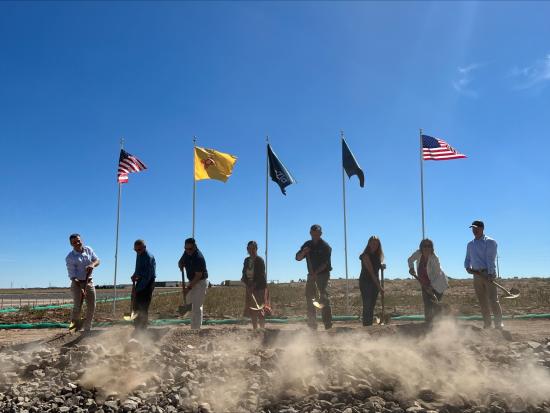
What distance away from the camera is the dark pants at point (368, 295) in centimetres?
913

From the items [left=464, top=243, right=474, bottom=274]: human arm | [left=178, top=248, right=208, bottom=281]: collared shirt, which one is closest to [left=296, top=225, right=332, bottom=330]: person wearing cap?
[left=178, top=248, right=208, bottom=281]: collared shirt

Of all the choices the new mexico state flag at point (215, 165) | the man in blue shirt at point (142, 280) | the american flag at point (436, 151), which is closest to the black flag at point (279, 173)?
the new mexico state flag at point (215, 165)

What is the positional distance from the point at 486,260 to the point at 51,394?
306 inches

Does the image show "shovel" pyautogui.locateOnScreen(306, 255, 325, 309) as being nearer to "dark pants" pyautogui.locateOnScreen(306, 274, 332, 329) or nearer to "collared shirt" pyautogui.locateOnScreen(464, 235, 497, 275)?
"dark pants" pyautogui.locateOnScreen(306, 274, 332, 329)

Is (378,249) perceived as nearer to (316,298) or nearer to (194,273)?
(316,298)

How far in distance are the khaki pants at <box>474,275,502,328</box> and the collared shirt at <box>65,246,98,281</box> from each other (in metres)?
7.50

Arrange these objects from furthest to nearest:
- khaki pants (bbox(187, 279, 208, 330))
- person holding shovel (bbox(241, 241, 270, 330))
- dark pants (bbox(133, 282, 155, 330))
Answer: person holding shovel (bbox(241, 241, 270, 330))
khaki pants (bbox(187, 279, 208, 330))
dark pants (bbox(133, 282, 155, 330))

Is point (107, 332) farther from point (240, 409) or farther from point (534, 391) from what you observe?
point (534, 391)

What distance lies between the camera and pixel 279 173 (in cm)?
1509

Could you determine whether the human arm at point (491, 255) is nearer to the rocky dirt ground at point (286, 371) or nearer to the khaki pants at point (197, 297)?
the rocky dirt ground at point (286, 371)

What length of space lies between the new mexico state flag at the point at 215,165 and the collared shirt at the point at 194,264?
234 inches

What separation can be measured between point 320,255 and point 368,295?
4.01 ft

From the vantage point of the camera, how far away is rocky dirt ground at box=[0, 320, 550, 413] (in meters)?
6.78

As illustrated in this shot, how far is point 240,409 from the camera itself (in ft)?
21.9
